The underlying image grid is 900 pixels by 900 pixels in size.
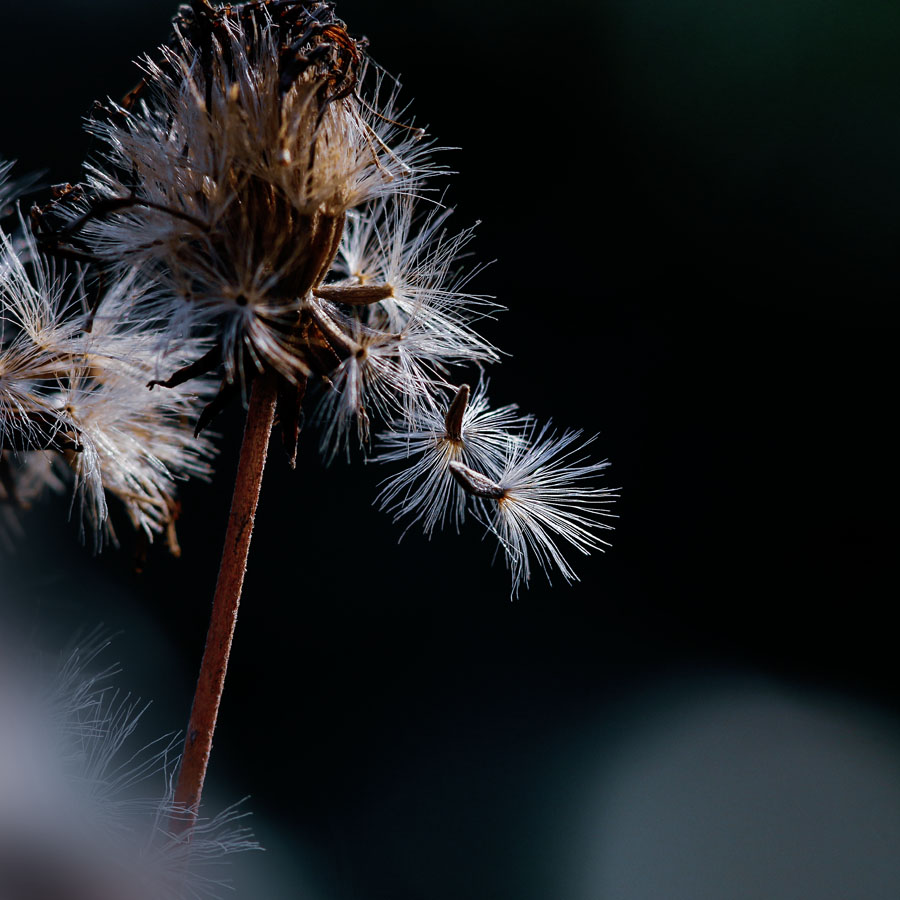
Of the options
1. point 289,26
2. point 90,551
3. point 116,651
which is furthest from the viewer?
point 90,551

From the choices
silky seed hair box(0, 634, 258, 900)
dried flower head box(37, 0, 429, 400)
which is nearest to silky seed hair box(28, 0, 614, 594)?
dried flower head box(37, 0, 429, 400)

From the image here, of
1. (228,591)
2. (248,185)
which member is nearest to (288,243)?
(248,185)

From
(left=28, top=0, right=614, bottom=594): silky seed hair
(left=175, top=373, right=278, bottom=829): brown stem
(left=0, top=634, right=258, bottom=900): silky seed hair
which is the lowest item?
(left=0, top=634, right=258, bottom=900): silky seed hair

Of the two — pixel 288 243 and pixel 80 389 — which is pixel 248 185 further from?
pixel 80 389

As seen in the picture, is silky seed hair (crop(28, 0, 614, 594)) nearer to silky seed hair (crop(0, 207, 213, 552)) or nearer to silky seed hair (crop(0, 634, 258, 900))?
silky seed hair (crop(0, 207, 213, 552))

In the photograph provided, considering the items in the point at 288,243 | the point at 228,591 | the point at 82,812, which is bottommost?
the point at 82,812

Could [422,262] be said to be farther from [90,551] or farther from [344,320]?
[90,551]

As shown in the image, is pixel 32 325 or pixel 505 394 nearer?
pixel 32 325

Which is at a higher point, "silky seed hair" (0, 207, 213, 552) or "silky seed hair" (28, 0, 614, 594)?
"silky seed hair" (28, 0, 614, 594)

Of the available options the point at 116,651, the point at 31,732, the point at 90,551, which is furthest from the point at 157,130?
the point at 90,551
